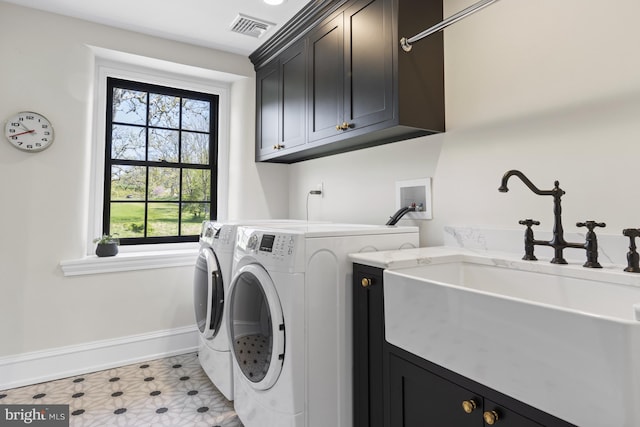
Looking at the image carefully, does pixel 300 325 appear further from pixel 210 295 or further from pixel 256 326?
pixel 210 295

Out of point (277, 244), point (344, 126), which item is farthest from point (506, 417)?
point (344, 126)

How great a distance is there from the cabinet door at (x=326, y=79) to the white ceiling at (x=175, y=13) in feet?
1.03

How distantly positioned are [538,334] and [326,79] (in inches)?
70.1

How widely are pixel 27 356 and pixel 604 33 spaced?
11.5 ft

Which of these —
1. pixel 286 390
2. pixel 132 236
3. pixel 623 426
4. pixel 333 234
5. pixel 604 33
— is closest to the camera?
pixel 623 426

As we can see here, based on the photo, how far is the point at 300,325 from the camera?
137 cm

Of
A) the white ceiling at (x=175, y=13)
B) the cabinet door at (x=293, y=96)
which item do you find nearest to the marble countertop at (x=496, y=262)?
the cabinet door at (x=293, y=96)

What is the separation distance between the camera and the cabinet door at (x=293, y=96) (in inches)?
92.3

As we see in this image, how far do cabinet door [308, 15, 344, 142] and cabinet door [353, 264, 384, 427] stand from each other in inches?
39.2

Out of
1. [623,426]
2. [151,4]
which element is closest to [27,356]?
[151,4]

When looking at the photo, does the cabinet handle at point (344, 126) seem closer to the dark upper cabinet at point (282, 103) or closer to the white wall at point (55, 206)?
the dark upper cabinet at point (282, 103)

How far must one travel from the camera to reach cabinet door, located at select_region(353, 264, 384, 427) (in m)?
1.33

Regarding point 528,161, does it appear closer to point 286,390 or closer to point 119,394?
point 286,390

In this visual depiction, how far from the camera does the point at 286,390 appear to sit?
138 cm
